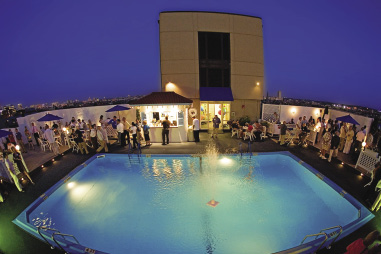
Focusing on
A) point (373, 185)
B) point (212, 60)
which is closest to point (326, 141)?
point (373, 185)

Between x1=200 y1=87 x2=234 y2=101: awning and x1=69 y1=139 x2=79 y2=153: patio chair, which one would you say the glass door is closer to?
x1=200 y1=87 x2=234 y2=101: awning

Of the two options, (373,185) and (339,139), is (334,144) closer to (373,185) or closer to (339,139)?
(339,139)

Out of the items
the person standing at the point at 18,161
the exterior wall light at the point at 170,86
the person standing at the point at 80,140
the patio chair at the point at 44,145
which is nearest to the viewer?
the person standing at the point at 18,161

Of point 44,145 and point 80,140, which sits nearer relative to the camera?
point 80,140

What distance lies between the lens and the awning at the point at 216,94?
54.2ft

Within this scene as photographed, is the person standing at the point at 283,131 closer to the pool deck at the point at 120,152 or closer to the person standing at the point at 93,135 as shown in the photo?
the pool deck at the point at 120,152

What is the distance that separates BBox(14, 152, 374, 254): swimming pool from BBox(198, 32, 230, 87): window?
948 cm

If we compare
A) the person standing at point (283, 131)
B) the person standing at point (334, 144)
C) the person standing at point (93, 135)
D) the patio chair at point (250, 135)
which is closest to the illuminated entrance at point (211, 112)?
the patio chair at point (250, 135)

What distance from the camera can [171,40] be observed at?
16.9m

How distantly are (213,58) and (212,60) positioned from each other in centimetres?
23

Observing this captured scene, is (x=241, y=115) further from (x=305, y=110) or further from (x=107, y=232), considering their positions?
(x=107, y=232)

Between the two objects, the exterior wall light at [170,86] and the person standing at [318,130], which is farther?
the exterior wall light at [170,86]

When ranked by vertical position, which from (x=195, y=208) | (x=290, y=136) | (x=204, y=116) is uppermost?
(x=204, y=116)

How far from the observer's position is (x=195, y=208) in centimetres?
739
